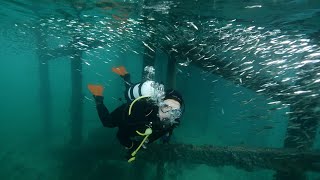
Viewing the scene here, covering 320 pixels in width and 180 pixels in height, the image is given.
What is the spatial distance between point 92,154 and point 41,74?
31.7 feet

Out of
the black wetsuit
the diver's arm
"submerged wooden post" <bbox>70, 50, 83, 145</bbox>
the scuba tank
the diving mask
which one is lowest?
"submerged wooden post" <bbox>70, 50, 83, 145</bbox>

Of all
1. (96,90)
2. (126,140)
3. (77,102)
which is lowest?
(77,102)

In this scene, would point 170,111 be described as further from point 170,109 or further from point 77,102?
point 77,102

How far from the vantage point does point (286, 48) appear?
11.5 metres

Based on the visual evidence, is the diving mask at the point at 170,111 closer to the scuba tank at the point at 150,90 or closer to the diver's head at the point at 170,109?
the diver's head at the point at 170,109

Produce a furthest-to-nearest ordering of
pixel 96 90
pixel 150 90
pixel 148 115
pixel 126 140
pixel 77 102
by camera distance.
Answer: pixel 77 102
pixel 96 90
pixel 126 140
pixel 150 90
pixel 148 115

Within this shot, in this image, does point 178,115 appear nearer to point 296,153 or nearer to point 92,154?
point 296,153

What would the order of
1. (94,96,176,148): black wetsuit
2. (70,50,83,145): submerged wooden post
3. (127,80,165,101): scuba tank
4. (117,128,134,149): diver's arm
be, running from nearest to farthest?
(94,96,176,148): black wetsuit < (127,80,165,101): scuba tank < (117,128,134,149): diver's arm < (70,50,83,145): submerged wooden post

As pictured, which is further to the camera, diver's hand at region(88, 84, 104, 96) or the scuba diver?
diver's hand at region(88, 84, 104, 96)

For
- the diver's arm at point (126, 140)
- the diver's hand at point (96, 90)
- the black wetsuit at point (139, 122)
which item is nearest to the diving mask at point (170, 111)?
the black wetsuit at point (139, 122)

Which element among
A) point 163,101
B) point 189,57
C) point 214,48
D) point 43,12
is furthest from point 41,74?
point 163,101

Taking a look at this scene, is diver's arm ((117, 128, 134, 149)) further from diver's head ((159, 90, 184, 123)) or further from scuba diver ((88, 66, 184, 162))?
diver's head ((159, 90, 184, 123))

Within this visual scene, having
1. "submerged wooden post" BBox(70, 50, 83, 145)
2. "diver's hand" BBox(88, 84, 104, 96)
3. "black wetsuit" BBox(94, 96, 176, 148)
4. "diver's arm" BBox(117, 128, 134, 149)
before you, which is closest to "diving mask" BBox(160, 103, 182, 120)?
"black wetsuit" BBox(94, 96, 176, 148)

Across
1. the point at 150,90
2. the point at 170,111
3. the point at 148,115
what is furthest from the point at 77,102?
the point at 170,111
